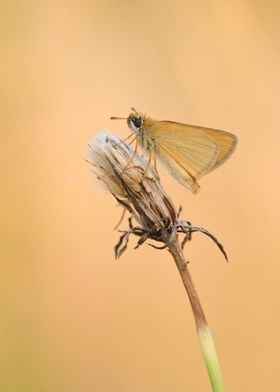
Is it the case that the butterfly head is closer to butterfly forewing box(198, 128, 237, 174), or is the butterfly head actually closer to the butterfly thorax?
the butterfly thorax

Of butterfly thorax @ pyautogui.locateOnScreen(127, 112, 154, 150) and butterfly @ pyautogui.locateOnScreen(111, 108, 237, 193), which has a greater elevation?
butterfly thorax @ pyautogui.locateOnScreen(127, 112, 154, 150)

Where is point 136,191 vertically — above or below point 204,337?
above

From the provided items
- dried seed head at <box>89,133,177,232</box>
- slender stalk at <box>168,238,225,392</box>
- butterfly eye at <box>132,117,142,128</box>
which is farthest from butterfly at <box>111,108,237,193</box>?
slender stalk at <box>168,238,225,392</box>

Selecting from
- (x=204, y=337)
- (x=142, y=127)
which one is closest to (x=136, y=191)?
(x=204, y=337)

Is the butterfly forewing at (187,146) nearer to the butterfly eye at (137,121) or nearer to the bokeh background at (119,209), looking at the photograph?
the butterfly eye at (137,121)

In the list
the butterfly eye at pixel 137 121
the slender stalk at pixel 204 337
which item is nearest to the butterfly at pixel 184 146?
the butterfly eye at pixel 137 121

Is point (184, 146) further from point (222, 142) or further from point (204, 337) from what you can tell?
point (204, 337)
